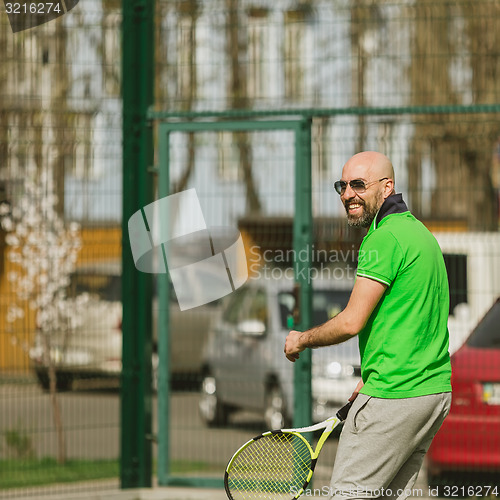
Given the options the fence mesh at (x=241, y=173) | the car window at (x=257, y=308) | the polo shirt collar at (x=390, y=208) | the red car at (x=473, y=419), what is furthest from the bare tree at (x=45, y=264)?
the polo shirt collar at (x=390, y=208)

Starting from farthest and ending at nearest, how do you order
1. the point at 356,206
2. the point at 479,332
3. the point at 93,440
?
the point at 93,440 → the point at 479,332 → the point at 356,206

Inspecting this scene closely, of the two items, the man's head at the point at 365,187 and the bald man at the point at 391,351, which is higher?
the man's head at the point at 365,187

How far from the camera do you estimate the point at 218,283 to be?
8.05 meters

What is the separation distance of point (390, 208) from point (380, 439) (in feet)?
3.18

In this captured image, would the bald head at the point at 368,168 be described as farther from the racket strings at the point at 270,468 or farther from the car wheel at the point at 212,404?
the car wheel at the point at 212,404

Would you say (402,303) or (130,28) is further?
(130,28)

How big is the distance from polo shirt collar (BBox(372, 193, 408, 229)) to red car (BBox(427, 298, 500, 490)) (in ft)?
9.74

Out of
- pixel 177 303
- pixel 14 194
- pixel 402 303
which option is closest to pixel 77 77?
pixel 14 194

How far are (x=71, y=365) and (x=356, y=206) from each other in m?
4.62

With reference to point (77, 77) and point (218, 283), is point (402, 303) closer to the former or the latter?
point (218, 283)

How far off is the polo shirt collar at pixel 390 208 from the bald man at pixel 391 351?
7 centimetres

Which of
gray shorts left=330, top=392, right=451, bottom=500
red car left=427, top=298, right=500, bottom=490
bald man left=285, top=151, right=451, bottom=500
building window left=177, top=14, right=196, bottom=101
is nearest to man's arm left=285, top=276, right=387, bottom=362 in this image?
bald man left=285, top=151, right=451, bottom=500

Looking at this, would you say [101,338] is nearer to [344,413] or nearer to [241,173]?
[241,173]

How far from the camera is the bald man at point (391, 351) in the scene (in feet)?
14.5
